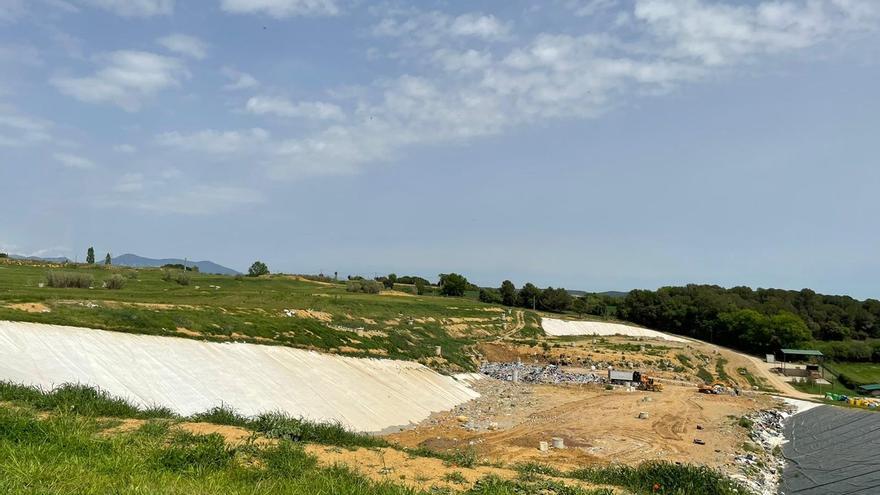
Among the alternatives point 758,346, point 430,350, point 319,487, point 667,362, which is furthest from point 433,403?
point 758,346

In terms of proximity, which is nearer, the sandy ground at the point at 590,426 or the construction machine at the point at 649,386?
the sandy ground at the point at 590,426

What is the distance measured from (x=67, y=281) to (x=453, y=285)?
95.4 meters

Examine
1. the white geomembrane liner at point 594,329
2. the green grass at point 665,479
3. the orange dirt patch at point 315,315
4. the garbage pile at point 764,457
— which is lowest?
the garbage pile at point 764,457

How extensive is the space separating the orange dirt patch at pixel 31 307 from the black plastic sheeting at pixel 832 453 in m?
38.6

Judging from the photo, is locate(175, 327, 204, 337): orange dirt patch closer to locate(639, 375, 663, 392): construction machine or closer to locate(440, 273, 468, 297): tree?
locate(639, 375, 663, 392): construction machine

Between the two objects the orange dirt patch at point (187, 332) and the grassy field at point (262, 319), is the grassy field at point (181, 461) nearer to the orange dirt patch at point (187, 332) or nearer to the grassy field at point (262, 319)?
the grassy field at point (262, 319)

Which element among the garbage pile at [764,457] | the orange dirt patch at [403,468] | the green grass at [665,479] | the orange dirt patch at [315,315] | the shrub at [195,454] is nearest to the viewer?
the shrub at [195,454]

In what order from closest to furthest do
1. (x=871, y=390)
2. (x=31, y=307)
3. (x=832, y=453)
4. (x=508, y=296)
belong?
(x=31, y=307) < (x=832, y=453) < (x=871, y=390) < (x=508, y=296)

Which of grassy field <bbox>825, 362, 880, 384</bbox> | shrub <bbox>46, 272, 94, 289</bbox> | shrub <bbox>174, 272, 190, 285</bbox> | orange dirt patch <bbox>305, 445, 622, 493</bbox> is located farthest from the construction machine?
shrub <bbox>174, 272, 190, 285</bbox>

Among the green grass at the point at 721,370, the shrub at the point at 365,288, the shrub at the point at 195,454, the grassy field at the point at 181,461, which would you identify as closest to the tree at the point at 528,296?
the shrub at the point at 365,288

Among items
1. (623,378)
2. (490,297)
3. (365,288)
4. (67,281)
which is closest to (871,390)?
(623,378)

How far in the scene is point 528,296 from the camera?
413 ft

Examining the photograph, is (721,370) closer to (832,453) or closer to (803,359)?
(803,359)

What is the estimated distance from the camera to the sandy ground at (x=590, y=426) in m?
28.2
